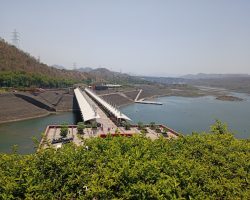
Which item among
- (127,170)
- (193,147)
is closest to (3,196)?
(127,170)

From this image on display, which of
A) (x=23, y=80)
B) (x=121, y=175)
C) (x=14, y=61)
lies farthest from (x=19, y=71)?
(x=121, y=175)

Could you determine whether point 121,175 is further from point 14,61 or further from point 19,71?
point 14,61

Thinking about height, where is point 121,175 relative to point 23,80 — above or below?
below

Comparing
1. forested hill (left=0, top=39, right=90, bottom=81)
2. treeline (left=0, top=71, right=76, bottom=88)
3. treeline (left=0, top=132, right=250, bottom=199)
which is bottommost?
treeline (left=0, top=132, right=250, bottom=199)

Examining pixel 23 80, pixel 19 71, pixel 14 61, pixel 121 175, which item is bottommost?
pixel 121 175

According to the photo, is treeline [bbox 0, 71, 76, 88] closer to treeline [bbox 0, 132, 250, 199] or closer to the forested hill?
the forested hill

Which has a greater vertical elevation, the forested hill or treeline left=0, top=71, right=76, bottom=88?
the forested hill

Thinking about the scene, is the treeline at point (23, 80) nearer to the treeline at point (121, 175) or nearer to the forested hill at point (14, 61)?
the forested hill at point (14, 61)

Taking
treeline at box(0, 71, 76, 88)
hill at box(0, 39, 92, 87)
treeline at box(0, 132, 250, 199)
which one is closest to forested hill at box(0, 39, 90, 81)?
hill at box(0, 39, 92, 87)
